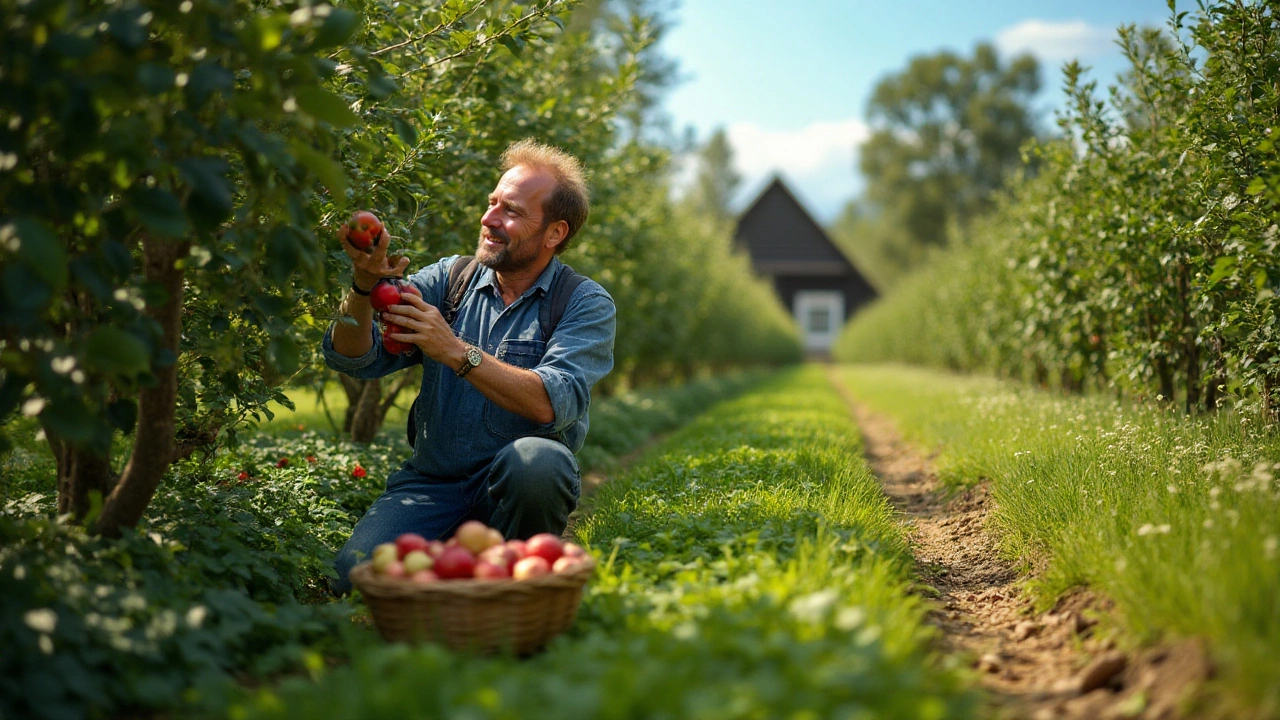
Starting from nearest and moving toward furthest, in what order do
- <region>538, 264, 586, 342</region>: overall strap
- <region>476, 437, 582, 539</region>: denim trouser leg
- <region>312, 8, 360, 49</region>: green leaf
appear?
<region>312, 8, 360, 49</region>: green leaf, <region>476, 437, 582, 539</region>: denim trouser leg, <region>538, 264, 586, 342</region>: overall strap

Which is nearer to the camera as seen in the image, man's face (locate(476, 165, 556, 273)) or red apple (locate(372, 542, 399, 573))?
red apple (locate(372, 542, 399, 573))

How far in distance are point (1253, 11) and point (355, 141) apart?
13.4ft

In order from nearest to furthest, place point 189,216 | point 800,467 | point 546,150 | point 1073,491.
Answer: point 189,216 < point 1073,491 < point 546,150 < point 800,467

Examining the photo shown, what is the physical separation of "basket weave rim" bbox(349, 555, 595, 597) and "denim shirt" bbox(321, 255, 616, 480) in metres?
0.99

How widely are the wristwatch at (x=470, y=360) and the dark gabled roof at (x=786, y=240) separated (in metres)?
39.0

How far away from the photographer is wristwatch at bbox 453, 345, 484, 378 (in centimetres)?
335

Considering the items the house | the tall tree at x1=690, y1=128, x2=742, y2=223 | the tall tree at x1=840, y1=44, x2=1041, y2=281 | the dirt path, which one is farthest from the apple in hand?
the tall tree at x1=690, y1=128, x2=742, y2=223

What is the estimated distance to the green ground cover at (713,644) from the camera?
196 cm

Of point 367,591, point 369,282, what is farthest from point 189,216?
point 367,591

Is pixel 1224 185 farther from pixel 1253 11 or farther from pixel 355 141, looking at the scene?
pixel 355 141

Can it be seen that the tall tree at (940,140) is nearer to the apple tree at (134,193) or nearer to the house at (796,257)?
the house at (796,257)

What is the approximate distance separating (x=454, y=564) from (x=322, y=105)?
1347 millimetres

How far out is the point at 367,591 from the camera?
2713mm

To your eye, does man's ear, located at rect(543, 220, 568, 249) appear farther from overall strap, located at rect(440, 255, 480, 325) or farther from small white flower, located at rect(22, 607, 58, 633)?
small white flower, located at rect(22, 607, 58, 633)
